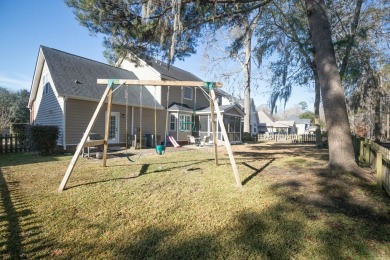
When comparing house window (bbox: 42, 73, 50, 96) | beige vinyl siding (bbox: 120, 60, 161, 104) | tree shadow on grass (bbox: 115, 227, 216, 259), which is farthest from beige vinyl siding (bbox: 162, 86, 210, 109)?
tree shadow on grass (bbox: 115, 227, 216, 259)

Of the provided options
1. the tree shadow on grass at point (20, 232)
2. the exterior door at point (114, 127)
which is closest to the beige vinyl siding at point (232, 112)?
the exterior door at point (114, 127)

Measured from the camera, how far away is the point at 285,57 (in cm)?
1223

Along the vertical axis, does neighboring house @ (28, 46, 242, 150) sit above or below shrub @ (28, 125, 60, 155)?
above

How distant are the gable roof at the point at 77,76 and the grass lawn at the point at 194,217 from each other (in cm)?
709

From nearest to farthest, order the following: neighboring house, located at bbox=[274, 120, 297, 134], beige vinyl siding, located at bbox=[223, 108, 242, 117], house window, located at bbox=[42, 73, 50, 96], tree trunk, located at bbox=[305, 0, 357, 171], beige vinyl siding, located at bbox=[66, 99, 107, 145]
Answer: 1. tree trunk, located at bbox=[305, 0, 357, 171]
2. beige vinyl siding, located at bbox=[66, 99, 107, 145]
3. house window, located at bbox=[42, 73, 50, 96]
4. beige vinyl siding, located at bbox=[223, 108, 242, 117]
5. neighboring house, located at bbox=[274, 120, 297, 134]

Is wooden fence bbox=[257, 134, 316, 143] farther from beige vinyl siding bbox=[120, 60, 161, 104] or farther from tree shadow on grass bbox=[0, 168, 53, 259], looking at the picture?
tree shadow on grass bbox=[0, 168, 53, 259]

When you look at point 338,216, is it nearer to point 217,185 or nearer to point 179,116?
point 217,185

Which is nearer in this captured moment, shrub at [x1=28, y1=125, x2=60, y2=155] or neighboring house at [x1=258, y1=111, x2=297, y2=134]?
shrub at [x1=28, y1=125, x2=60, y2=155]

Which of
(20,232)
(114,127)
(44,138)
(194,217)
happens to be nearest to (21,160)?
(44,138)

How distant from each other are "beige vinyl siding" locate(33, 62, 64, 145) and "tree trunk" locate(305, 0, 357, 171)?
1160 centimetres

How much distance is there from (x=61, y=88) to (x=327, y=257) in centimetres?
1254

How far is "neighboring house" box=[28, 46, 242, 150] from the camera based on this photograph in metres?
11.6

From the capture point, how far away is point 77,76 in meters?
13.2

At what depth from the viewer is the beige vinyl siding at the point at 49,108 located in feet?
38.5
